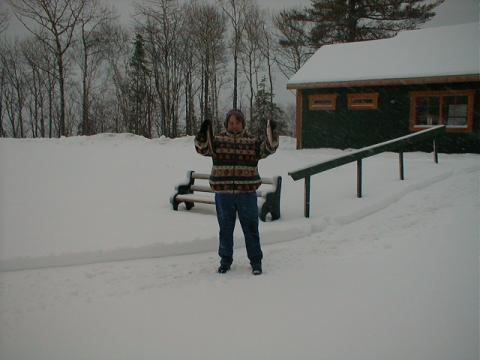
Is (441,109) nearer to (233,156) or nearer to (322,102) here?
(322,102)

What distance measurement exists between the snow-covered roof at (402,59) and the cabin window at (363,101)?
848 millimetres

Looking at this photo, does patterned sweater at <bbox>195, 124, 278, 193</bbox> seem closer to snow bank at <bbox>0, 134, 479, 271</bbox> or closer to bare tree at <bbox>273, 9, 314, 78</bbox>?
snow bank at <bbox>0, 134, 479, 271</bbox>

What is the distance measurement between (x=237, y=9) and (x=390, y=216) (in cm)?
2863

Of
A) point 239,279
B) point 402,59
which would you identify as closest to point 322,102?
point 402,59

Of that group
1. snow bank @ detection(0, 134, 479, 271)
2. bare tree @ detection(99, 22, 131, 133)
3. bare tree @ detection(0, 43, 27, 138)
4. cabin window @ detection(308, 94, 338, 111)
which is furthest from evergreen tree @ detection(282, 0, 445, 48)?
bare tree @ detection(0, 43, 27, 138)

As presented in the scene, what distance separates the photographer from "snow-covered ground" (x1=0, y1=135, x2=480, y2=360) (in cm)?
304

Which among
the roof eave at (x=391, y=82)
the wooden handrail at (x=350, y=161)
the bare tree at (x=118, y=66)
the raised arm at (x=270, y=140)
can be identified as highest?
the bare tree at (x=118, y=66)

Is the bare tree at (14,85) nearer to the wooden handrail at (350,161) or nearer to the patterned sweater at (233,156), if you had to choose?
the wooden handrail at (350,161)

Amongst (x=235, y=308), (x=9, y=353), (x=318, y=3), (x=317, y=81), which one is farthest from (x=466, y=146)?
(x=318, y=3)

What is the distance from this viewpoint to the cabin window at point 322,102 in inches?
677

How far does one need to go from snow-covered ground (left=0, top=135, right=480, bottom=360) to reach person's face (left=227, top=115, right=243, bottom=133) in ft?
4.98

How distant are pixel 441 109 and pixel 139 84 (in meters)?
28.9

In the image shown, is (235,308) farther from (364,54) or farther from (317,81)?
(364,54)

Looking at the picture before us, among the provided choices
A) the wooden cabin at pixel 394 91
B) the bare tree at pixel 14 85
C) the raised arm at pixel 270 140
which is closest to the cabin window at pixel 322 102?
the wooden cabin at pixel 394 91
